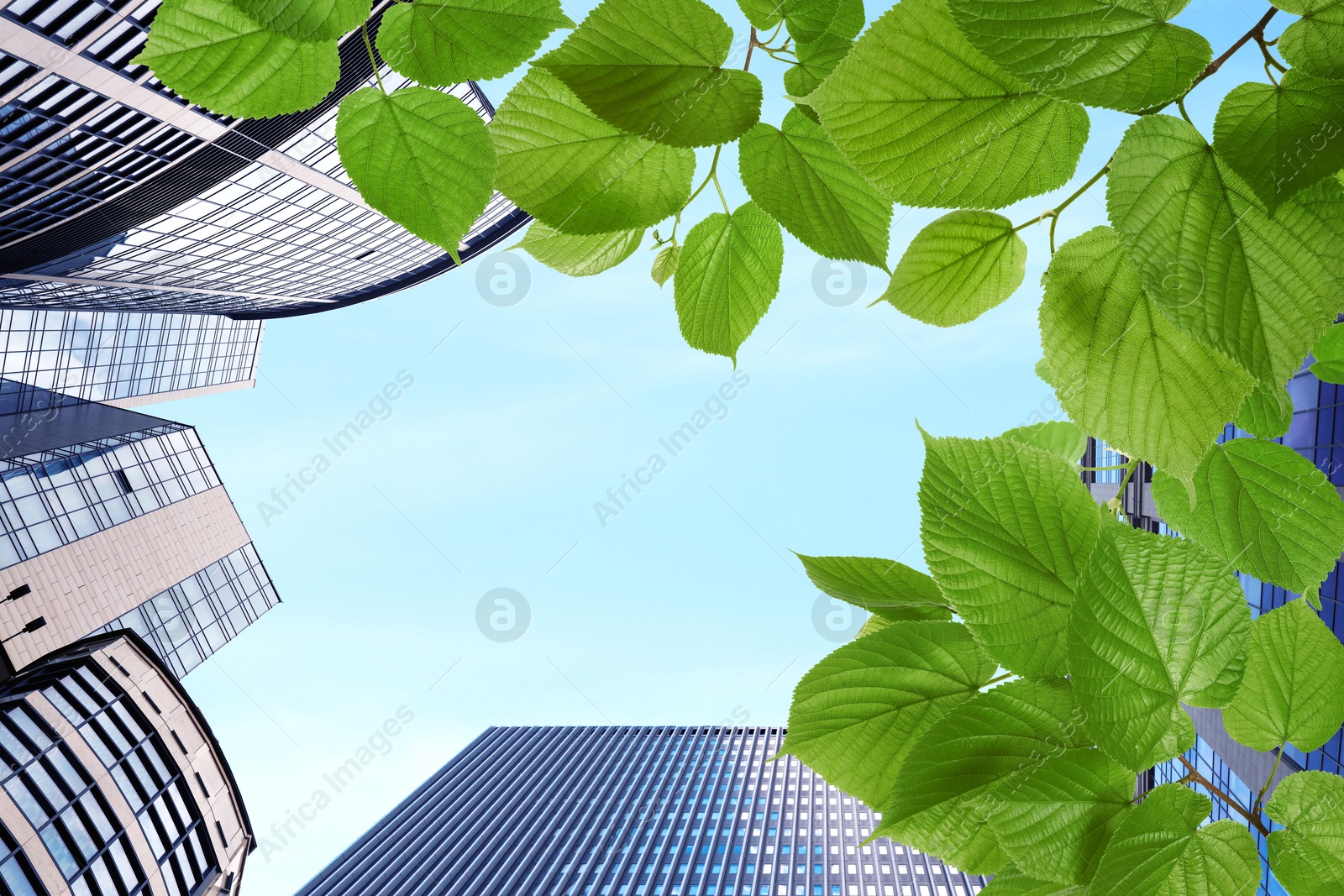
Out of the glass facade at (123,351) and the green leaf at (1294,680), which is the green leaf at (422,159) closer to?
the green leaf at (1294,680)

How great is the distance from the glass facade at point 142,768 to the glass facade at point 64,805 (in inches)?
32.3

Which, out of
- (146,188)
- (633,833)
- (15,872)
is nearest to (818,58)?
(15,872)

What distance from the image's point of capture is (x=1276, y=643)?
2.54 feet

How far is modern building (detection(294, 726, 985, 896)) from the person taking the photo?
190 feet

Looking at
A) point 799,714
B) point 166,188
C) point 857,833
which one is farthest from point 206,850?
point 857,833

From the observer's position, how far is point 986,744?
0.63 metres

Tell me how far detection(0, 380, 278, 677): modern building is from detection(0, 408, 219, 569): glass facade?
0.04 m

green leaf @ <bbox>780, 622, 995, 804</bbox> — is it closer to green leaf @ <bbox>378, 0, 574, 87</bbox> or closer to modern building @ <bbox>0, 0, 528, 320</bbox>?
green leaf @ <bbox>378, 0, 574, 87</bbox>

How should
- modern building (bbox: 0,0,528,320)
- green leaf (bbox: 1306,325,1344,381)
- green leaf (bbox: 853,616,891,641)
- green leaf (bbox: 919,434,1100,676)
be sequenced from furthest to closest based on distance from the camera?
modern building (bbox: 0,0,528,320), green leaf (bbox: 1306,325,1344,381), green leaf (bbox: 853,616,891,641), green leaf (bbox: 919,434,1100,676)

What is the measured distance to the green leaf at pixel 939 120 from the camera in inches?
19.1

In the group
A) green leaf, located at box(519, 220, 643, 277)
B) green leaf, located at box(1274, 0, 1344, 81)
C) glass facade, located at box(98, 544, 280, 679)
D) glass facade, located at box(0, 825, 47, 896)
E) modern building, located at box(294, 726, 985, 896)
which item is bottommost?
modern building, located at box(294, 726, 985, 896)

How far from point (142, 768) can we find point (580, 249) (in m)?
28.4

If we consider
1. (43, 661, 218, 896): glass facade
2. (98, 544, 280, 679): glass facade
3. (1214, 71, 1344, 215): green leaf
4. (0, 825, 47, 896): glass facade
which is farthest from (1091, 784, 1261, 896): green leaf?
(98, 544, 280, 679): glass facade

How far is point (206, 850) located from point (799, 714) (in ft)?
102
